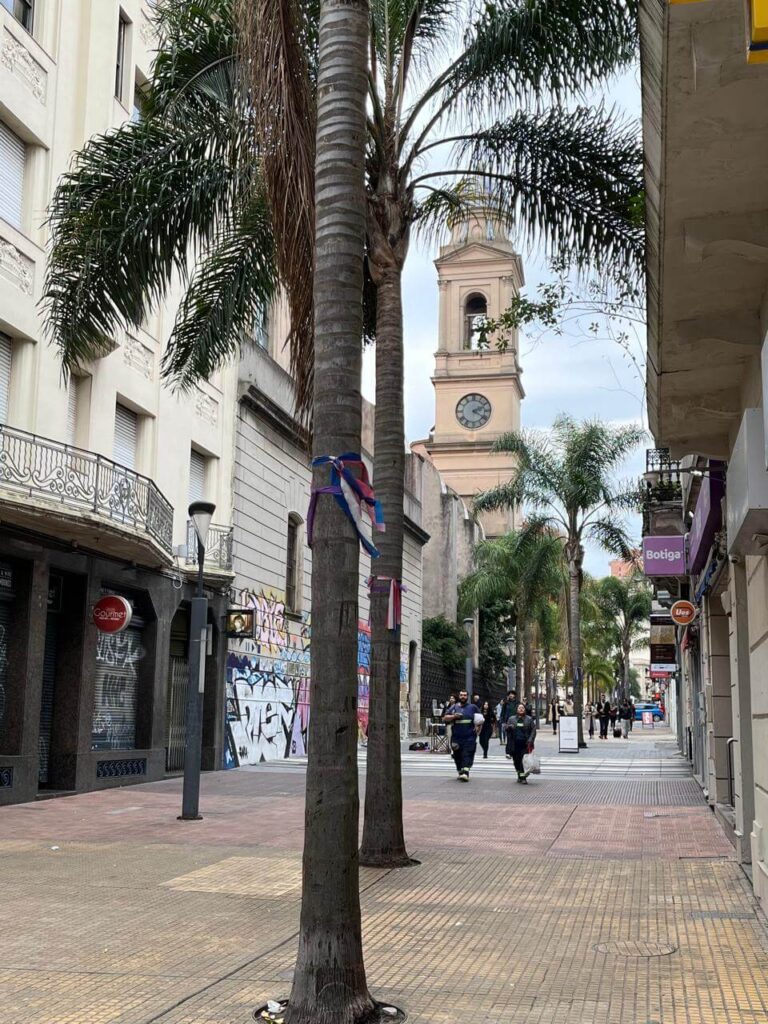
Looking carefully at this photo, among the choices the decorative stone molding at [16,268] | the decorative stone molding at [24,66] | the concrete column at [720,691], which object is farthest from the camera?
the decorative stone molding at [24,66]

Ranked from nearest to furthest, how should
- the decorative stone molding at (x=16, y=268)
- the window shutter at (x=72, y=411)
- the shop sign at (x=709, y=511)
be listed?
the shop sign at (x=709, y=511) < the decorative stone molding at (x=16, y=268) < the window shutter at (x=72, y=411)

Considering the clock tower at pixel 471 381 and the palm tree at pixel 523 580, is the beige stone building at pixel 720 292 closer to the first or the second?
the palm tree at pixel 523 580

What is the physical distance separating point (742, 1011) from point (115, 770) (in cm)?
1501

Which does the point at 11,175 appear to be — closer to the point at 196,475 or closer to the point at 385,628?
the point at 196,475

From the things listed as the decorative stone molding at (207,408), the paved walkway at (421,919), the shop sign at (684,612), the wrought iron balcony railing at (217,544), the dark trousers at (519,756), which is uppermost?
the decorative stone molding at (207,408)

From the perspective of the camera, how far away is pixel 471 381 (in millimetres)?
84062

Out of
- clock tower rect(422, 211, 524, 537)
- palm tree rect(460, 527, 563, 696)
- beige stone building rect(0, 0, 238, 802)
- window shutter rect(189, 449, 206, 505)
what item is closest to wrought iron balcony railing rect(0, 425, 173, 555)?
beige stone building rect(0, 0, 238, 802)

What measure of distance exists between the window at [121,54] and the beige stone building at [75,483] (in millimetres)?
38

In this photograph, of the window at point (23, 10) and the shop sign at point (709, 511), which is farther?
the window at point (23, 10)

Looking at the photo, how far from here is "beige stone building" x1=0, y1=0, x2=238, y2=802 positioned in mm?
16125

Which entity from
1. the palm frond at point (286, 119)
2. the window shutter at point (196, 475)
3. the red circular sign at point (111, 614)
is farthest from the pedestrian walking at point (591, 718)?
the palm frond at point (286, 119)

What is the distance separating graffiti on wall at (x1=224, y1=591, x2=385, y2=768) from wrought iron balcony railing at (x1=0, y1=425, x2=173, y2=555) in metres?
5.95

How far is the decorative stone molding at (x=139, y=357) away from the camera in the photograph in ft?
65.7

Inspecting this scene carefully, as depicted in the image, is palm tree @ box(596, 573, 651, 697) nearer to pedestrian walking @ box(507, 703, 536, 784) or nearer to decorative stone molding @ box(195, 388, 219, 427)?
decorative stone molding @ box(195, 388, 219, 427)
